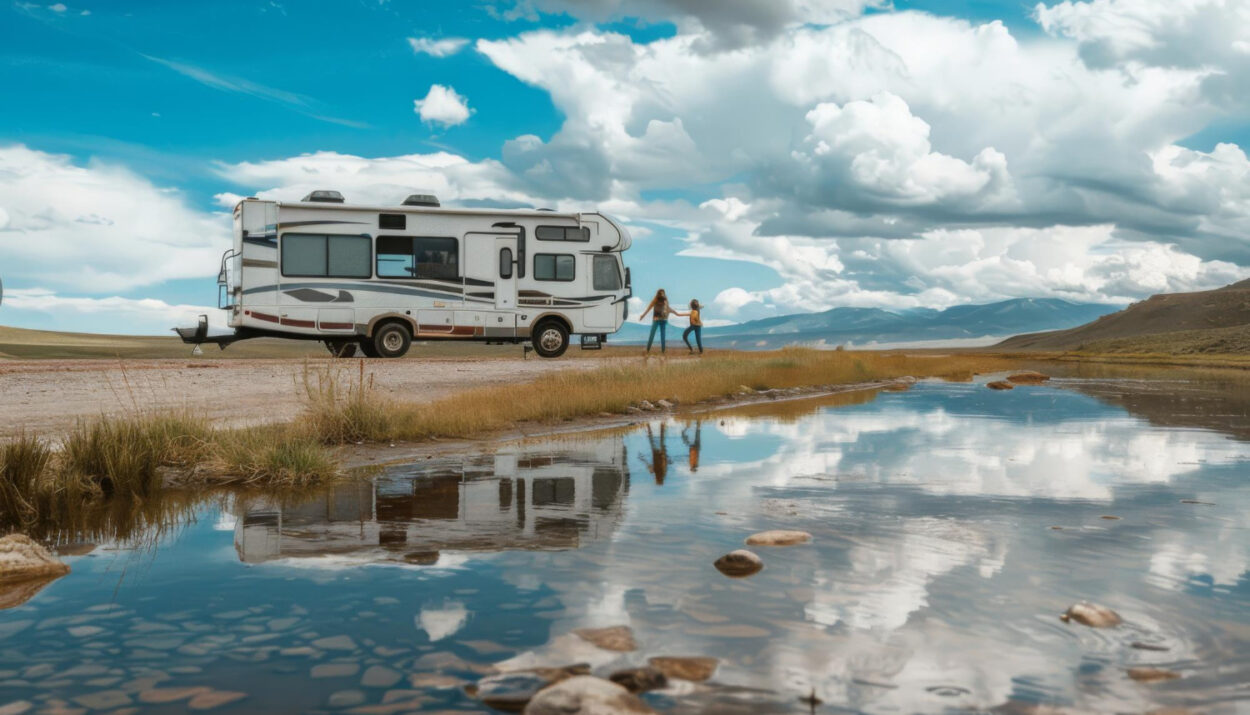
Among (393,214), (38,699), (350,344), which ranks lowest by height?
(38,699)

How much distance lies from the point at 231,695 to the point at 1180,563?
4905 mm

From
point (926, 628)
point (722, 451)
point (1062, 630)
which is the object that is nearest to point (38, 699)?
point (926, 628)

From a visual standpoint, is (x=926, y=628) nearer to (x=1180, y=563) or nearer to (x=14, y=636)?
(x=1180, y=563)

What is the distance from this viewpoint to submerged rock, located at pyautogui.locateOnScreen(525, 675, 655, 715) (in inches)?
119

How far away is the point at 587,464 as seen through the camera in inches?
371

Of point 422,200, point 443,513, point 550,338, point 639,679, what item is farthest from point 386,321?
point 639,679

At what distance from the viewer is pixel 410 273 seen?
854 inches

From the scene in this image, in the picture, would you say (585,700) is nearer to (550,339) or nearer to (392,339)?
(392,339)

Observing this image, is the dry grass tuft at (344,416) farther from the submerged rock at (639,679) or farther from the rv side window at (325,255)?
the rv side window at (325,255)

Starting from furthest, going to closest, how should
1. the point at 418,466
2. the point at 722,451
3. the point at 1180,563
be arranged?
the point at 722,451 < the point at 418,466 < the point at 1180,563

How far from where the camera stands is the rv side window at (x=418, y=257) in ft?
70.7

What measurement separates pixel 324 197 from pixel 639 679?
1986 cm

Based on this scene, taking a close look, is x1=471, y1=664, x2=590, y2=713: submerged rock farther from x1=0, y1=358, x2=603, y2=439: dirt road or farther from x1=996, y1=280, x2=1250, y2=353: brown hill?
x1=996, y1=280, x2=1250, y2=353: brown hill

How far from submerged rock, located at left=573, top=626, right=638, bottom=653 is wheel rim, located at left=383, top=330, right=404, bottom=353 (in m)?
18.5
